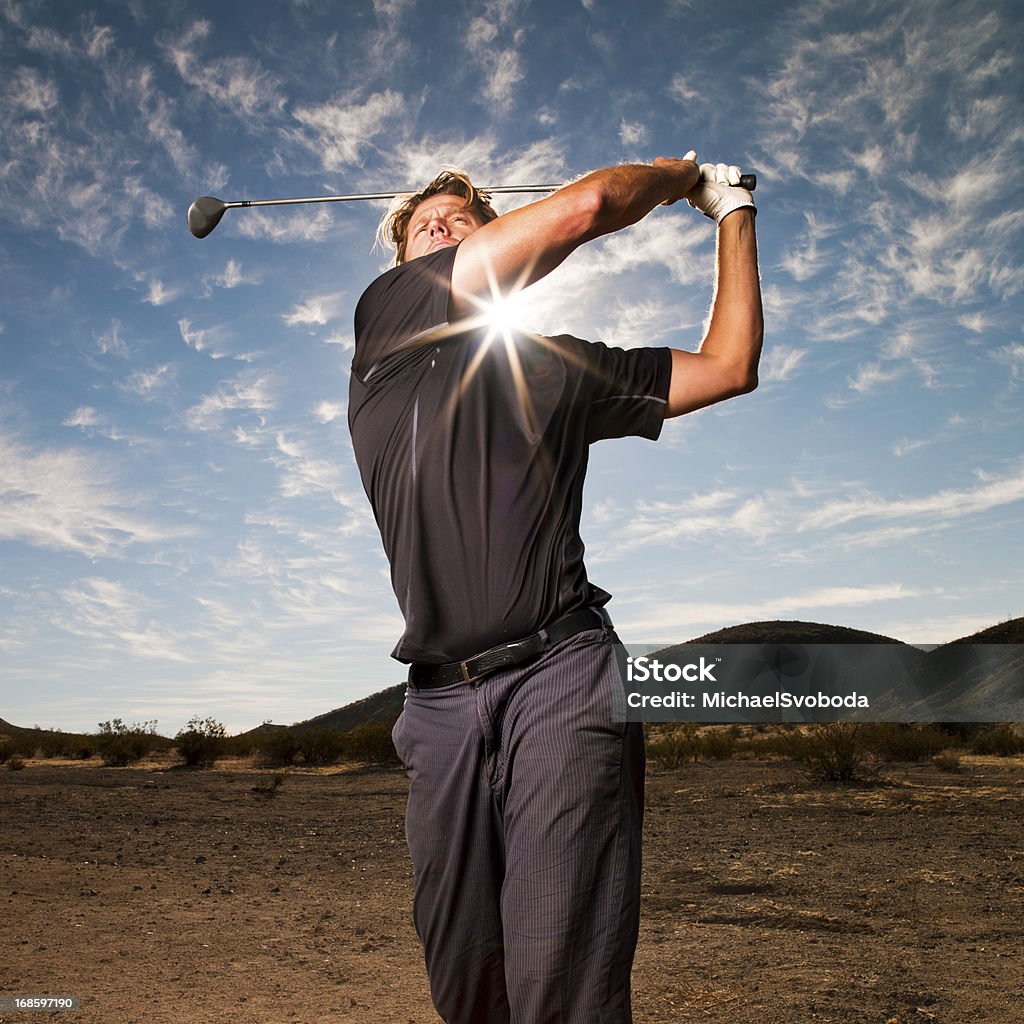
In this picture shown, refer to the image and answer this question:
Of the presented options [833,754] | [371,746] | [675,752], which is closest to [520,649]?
[833,754]

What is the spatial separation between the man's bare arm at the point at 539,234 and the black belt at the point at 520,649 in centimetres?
71

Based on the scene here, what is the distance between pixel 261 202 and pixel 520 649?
2.42 metres

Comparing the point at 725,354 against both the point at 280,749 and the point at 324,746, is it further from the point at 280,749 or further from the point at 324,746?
the point at 280,749

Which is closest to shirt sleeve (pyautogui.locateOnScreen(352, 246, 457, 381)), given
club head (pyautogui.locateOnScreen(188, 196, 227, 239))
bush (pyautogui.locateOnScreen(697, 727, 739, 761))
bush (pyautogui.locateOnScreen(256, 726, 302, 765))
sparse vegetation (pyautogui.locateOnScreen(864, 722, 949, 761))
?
club head (pyautogui.locateOnScreen(188, 196, 227, 239))

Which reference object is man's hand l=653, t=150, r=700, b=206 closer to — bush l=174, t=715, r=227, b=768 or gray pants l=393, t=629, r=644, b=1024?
gray pants l=393, t=629, r=644, b=1024

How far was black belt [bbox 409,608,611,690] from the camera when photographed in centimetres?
207

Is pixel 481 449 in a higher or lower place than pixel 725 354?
lower

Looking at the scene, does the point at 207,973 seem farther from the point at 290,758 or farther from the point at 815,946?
the point at 290,758

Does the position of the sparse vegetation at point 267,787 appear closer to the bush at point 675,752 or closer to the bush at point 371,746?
the bush at point 371,746

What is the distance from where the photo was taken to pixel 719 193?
2.56 metres

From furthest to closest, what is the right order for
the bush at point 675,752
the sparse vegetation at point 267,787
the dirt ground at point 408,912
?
the bush at point 675,752, the sparse vegetation at point 267,787, the dirt ground at point 408,912

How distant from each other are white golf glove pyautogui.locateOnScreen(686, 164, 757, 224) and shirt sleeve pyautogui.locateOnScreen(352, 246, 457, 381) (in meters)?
0.72

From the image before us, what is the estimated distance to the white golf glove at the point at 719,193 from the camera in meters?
2.56

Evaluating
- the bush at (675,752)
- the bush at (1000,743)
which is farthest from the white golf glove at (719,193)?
the bush at (1000,743)
